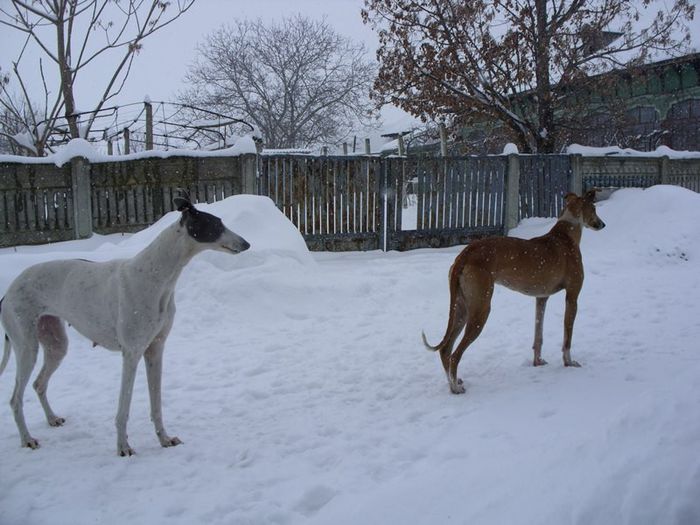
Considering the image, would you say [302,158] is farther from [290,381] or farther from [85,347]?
[290,381]

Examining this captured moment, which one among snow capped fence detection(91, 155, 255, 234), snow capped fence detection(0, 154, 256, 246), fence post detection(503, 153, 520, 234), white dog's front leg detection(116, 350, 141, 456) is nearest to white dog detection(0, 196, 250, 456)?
white dog's front leg detection(116, 350, 141, 456)

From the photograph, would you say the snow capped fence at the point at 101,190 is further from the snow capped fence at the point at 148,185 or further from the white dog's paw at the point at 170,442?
the white dog's paw at the point at 170,442

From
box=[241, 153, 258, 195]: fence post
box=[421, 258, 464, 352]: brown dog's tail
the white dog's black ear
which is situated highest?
box=[241, 153, 258, 195]: fence post

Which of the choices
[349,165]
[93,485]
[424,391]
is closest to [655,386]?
[424,391]

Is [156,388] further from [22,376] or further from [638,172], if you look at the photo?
[638,172]

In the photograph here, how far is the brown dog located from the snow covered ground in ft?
1.06

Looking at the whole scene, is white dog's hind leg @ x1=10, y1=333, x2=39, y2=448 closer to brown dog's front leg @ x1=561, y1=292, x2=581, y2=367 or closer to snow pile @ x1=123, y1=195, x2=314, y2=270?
snow pile @ x1=123, y1=195, x2=314, y2=270

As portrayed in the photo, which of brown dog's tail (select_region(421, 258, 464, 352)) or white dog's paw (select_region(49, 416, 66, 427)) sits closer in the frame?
white dog's paw (select_region(49, 416, 66, 427))

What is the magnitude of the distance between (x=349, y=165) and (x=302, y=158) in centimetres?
92

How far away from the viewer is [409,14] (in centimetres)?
1454

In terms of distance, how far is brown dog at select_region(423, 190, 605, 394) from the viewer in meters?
4.33

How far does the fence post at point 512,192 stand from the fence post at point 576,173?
1.44 meters

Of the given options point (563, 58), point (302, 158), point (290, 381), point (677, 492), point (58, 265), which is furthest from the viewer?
point (563, 58)

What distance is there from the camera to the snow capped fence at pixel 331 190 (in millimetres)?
9453
